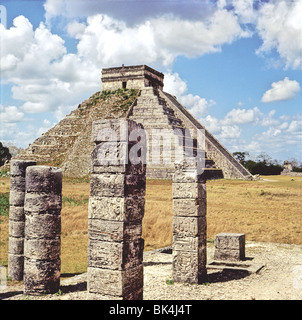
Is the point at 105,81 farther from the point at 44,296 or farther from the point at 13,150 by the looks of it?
the point at 13,150

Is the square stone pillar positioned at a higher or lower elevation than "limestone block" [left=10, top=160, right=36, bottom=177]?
lower

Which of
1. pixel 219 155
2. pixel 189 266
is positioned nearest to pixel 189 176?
pixel 189 266

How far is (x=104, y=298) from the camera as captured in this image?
6098 millimetres

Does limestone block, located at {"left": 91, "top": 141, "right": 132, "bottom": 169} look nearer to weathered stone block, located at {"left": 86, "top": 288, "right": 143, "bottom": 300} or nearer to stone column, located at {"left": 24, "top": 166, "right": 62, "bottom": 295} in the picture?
weathered stone block, located at {"left": 86, "top": 288, "right": 143, "bottom": 300}

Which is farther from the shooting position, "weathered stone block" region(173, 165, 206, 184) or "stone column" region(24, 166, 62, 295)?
"weathered stone block" region(173, 165, 206, 184)

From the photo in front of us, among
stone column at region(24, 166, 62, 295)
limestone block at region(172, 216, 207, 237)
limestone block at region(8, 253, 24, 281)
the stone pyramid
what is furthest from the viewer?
the stone pyramid

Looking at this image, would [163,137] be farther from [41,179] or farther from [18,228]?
[41,179]

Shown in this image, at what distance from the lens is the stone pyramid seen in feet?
112

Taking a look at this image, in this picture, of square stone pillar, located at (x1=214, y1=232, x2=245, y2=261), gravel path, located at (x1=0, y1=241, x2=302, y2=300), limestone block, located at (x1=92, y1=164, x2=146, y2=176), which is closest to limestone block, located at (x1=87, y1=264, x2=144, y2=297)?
limestone block, located at (x1=92, y1=164, x2=146, y2=176)

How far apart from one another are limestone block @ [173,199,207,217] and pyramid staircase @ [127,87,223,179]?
21.2 meters

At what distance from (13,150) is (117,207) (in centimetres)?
13583

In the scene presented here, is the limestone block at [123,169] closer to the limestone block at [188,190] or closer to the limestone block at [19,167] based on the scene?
the limestone block at [188,190]

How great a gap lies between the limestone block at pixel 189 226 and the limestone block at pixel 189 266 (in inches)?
17.7

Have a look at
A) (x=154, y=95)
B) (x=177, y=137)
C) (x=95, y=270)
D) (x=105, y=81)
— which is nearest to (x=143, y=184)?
(x=95, y=270)
